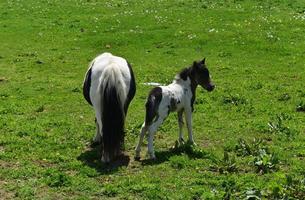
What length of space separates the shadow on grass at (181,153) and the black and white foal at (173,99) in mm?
183

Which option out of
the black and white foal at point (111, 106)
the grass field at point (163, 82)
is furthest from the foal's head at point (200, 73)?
the black and white foal at point (111, 106)

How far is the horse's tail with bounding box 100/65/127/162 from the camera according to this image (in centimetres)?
1168

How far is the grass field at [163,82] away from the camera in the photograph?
35.6 ft

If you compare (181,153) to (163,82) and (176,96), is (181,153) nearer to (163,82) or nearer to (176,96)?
(176,96)

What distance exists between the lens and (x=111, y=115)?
11672mm

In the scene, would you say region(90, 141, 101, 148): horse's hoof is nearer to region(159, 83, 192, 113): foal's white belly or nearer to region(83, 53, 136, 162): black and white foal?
region(83, 53, 136, 162): black and white foal

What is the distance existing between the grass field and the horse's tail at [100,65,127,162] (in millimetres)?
480

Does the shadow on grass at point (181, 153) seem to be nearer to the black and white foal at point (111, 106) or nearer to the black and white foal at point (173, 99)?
the black and white foal at point (173, 99)

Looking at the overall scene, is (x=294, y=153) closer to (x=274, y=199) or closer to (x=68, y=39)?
(x=274, y=199)

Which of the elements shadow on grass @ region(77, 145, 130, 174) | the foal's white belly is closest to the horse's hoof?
shadow on grass @ region(77, 145, 130, 174)

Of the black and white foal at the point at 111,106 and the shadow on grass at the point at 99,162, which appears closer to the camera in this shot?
the shadow on grass at the point at 99,162

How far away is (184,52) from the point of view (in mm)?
24234

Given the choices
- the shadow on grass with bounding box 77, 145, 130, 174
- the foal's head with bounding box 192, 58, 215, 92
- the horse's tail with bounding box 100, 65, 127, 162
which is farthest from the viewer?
the foal's head with bounding box 192, 58, 215, 92

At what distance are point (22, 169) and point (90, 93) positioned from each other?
2272mm
